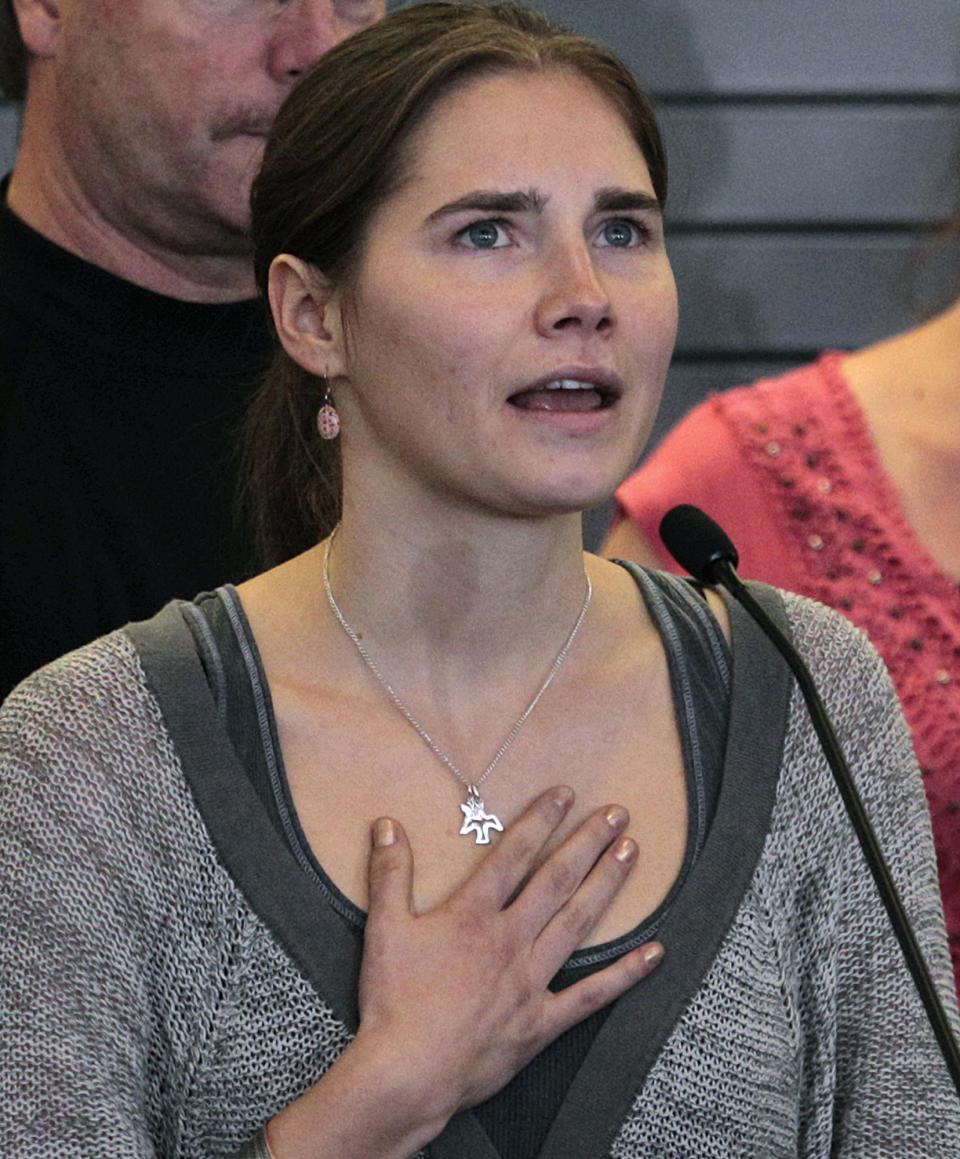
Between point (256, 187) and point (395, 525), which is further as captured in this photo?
point (256, 187)

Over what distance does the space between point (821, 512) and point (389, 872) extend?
0.92 m

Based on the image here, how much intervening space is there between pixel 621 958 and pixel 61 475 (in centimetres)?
92

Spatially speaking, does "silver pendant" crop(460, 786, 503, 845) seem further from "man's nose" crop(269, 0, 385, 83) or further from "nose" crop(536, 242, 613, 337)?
"man's nose" crop(269, 0, 385, 83)

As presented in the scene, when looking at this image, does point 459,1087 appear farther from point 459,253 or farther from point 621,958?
point 459,253

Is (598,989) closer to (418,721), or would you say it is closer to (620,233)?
(418,721)

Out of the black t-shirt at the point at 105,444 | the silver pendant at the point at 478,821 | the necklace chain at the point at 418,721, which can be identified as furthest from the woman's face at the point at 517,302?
the black t-shirt at the point at 105,444

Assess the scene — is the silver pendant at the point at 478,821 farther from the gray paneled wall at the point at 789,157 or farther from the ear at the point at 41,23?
the gray paneled wall at the point at 789,157

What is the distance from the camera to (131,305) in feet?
7.32

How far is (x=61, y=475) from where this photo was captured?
211 cm

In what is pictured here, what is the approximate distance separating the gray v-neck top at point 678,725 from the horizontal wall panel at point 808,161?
6.06ft

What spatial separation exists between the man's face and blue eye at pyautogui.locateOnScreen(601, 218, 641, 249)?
2.44ft

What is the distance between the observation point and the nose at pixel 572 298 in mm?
1437

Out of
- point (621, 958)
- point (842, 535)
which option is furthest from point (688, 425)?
point (621, 958)

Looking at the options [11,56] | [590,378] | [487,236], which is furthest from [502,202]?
[11,56]
